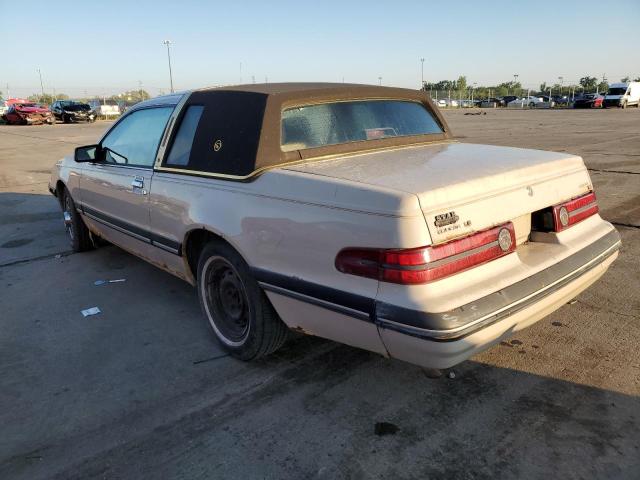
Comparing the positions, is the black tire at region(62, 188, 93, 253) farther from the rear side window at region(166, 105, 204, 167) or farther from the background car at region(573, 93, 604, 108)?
the background car at region(573, 93, 604, 108)

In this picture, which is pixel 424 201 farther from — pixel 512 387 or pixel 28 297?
pixel 28 297

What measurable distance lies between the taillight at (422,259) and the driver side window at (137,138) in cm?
212

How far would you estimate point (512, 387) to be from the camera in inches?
108

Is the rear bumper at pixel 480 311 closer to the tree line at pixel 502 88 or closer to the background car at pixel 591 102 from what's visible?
the background car at pixel 591 102

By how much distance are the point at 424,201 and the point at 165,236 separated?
2.06 metres

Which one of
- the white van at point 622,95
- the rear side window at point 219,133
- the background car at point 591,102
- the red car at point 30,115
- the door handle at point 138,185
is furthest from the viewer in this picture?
the background car at point 591,102

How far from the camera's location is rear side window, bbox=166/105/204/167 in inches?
135

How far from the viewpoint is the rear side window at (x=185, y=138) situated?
3432 mm

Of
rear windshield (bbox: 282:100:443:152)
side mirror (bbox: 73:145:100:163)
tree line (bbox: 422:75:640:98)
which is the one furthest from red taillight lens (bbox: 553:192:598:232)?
tree line (bbox: 422:75:640:98)

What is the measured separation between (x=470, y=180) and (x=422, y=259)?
20.2 inches

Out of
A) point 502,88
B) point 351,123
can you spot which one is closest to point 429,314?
point 351,123

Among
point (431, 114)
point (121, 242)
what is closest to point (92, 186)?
point (121, 242)

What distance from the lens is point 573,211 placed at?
117 inches

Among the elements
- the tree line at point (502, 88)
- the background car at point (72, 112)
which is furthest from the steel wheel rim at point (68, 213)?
the tree line at point (502, 88)
